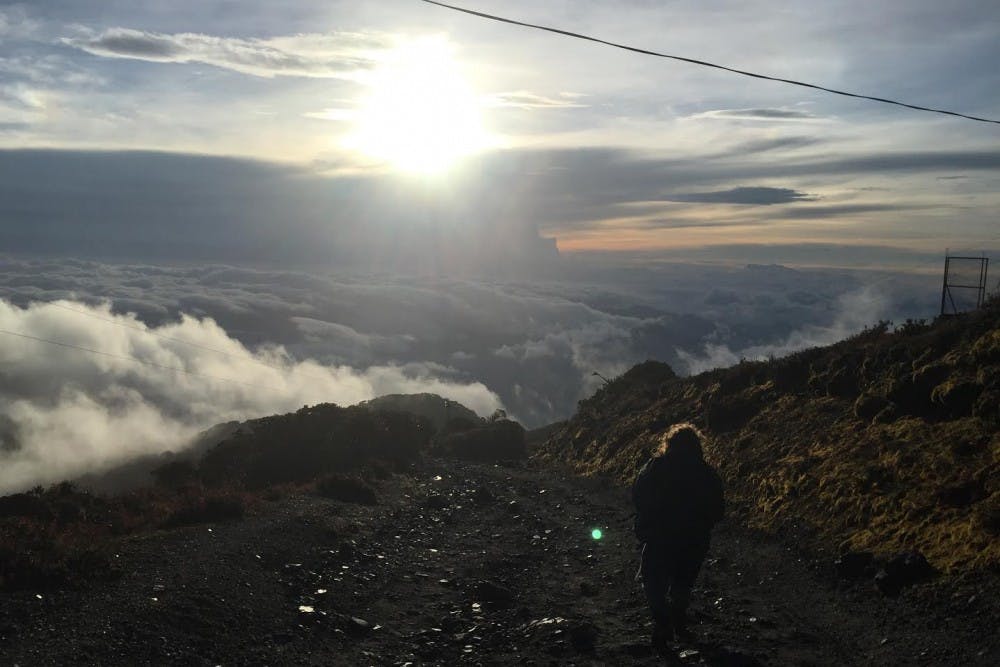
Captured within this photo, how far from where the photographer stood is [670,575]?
7910 millimetres

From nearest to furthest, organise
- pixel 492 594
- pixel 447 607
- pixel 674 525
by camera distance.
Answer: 1. pixel 674 525
2. pixel 447 607
3. pixel 492 594

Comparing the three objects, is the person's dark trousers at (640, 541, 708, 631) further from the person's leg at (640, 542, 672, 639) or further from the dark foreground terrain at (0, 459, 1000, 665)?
the dark foreground terrain at (0, 459, 1000, 665)

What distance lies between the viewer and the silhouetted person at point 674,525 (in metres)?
7.82

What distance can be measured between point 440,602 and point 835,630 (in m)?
4.99

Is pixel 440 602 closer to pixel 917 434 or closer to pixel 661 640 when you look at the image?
pixel 661 640

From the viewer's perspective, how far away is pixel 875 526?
11.4 m

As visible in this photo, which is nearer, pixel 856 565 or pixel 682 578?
pixel 682 578

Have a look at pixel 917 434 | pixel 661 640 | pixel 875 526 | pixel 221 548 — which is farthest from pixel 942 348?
pixel 221 548

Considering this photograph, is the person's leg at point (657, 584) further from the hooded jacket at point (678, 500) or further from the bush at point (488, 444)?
the bush at point (488, 444)

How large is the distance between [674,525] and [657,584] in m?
0.66

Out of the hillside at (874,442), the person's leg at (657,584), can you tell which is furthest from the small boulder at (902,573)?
the person's leg at (657,584)

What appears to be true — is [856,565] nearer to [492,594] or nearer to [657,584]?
[657,584]

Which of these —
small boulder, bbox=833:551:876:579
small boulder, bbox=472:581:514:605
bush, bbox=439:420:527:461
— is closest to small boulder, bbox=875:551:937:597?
small boulder, bbox=833:551:876:579

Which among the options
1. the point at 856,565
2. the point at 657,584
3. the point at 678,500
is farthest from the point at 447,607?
the point at 856,565
